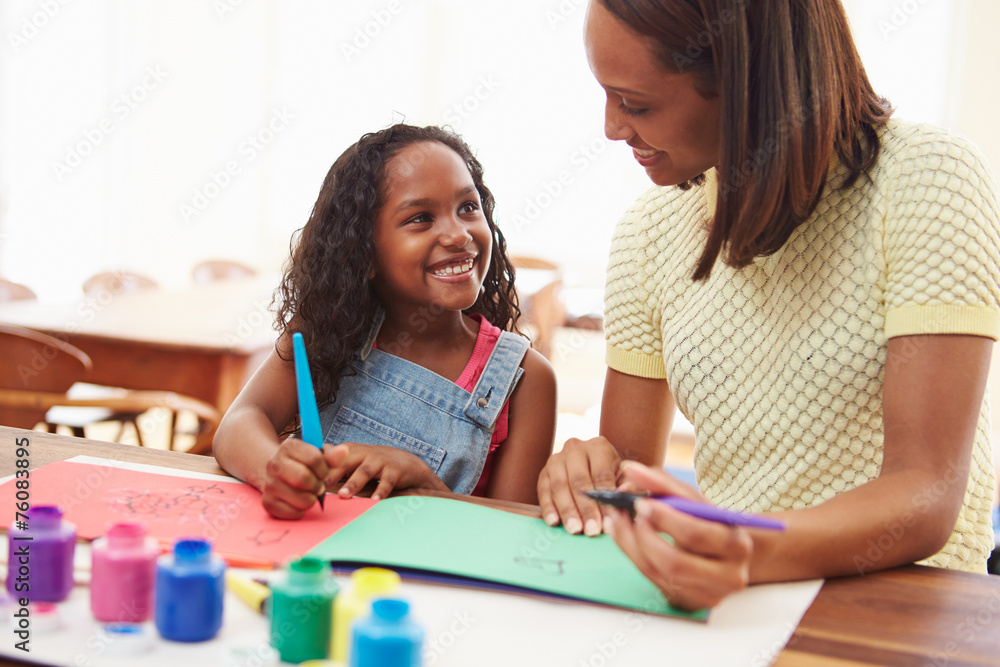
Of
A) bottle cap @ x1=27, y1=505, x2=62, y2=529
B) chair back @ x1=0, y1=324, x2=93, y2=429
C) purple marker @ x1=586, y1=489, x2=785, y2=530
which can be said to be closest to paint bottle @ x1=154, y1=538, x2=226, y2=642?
bottle cap @ x1=27, y1=505, x2=62, y2=529

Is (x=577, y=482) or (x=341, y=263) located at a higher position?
(x=341, y=263)

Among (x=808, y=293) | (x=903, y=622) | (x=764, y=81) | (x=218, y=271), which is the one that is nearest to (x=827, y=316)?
(x=808, y=293)

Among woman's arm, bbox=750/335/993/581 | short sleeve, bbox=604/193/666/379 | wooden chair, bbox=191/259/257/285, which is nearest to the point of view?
woman's arm, bbox=750/335/993/581

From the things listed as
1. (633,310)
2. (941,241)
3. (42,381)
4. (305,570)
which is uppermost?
(941,241)

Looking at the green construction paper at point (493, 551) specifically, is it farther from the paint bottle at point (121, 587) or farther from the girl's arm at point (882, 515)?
the paint bottle at point (121, 587)

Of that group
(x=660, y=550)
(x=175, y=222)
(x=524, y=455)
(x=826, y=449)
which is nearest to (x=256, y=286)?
(x=175, y=222)

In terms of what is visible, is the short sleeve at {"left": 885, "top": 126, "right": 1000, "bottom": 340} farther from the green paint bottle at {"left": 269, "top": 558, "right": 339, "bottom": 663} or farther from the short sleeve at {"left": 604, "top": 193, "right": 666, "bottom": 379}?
the green paint bottle at {"left": 269, "top": 558, "right": 339, "bottom": 663}

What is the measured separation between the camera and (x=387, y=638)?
50 centimetres

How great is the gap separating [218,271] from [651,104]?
3.68 meters

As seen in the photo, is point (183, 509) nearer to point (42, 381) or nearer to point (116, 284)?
point (42, 381)

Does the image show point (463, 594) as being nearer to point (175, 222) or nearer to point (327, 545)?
point (327, 545)

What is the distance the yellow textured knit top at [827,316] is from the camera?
861 mm

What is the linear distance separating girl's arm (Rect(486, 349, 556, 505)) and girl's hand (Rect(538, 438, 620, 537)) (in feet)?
0.89

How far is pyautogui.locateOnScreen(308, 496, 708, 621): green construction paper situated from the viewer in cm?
70
